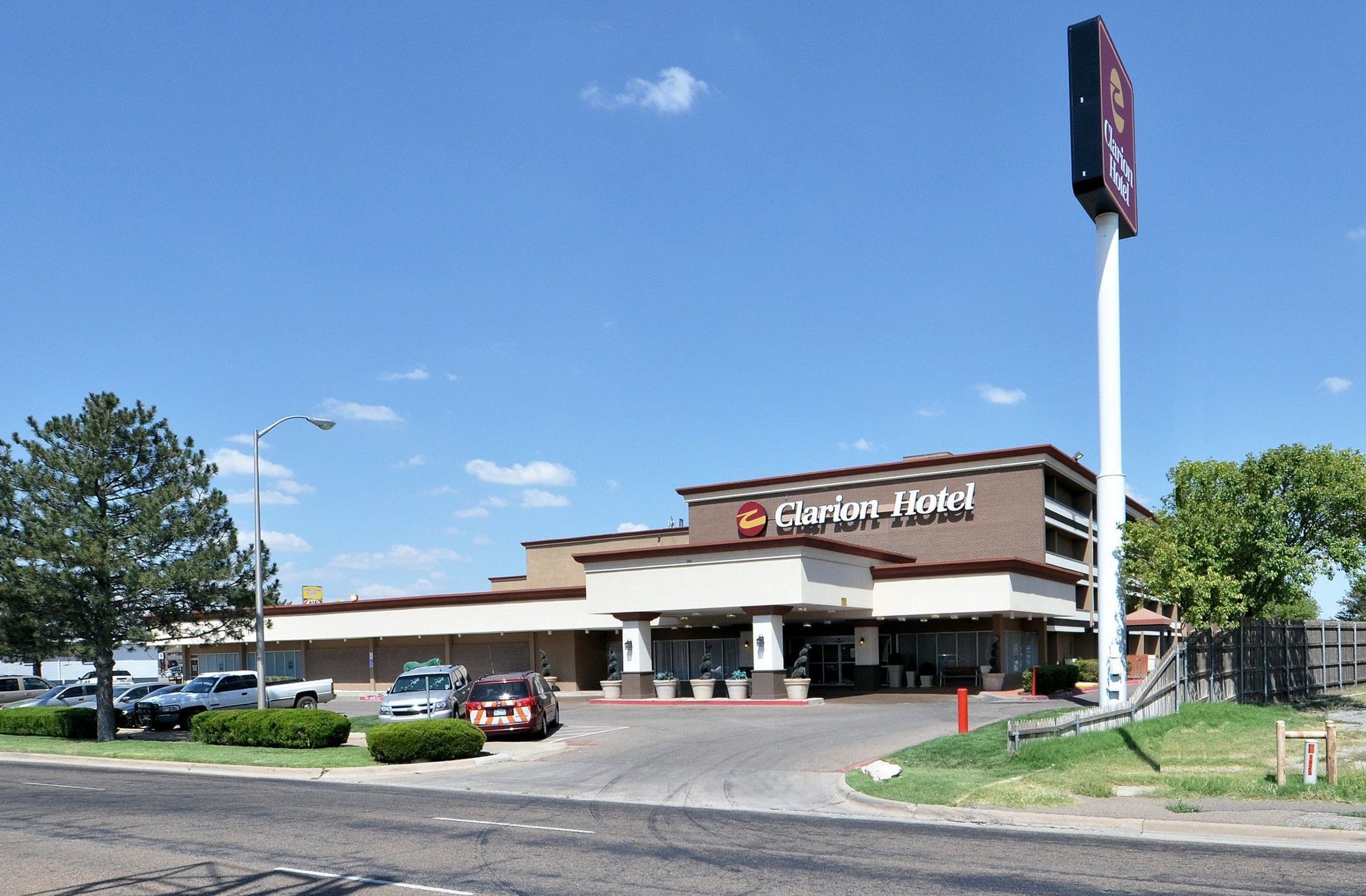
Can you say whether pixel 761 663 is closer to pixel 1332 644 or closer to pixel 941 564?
pixel 941 564

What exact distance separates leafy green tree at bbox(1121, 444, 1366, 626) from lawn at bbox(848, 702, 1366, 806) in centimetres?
481

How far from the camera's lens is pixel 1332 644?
124 ft

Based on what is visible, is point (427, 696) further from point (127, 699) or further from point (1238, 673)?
point (1238, 673)

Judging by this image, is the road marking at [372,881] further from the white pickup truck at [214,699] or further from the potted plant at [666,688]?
the potted plant at [666,688]

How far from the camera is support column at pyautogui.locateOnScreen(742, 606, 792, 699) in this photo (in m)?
41.7

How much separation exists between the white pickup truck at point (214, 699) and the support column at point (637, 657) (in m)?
11.7

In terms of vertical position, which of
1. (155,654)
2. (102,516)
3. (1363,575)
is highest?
(102,516)

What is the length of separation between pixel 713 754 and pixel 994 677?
22436mm

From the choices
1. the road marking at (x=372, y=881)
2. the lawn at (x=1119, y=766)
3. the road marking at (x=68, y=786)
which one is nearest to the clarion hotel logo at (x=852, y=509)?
the lawn at (x=1119, y=766)

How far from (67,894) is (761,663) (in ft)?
107

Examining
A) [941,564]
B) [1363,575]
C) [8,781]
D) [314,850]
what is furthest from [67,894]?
[941,564]

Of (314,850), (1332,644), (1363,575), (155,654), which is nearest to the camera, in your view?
(314,850)

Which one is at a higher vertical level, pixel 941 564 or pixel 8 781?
pixel 941 564

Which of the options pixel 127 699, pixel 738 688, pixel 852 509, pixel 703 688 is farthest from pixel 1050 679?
pixel 127 699
